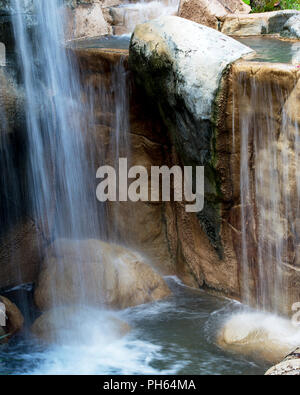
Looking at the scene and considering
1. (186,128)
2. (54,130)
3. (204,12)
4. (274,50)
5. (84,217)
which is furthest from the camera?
(204,12)

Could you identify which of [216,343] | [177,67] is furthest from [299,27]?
[216,343]

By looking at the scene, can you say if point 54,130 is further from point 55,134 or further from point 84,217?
point 84,217

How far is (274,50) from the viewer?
23.3 ft

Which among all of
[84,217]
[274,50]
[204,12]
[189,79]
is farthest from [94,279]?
[204,12]

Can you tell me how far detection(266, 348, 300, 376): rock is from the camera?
3.58 metres

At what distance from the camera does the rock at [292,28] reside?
805 cm

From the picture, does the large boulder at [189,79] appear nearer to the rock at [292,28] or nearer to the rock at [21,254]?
the rock at [21,254]

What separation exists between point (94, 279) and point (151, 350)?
124 cm

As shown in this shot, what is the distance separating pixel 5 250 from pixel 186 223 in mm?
2123

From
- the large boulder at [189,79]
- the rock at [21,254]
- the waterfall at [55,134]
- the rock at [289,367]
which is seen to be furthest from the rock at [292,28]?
the rock at [289,367]

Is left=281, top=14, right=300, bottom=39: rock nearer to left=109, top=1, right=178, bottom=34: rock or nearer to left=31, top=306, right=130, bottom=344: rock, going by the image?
left=109, top=1, right=178, bottom=34: rock

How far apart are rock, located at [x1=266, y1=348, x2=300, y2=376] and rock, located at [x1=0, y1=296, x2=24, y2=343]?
3194mm

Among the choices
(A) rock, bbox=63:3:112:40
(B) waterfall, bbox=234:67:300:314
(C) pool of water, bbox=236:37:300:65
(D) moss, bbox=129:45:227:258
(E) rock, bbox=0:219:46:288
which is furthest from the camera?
(A) rock, bbox=63:3:112:40

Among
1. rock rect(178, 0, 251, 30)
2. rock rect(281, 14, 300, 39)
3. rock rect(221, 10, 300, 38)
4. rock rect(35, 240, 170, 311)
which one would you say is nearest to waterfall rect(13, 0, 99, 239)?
rock rect(35, 240, 170, 311)
